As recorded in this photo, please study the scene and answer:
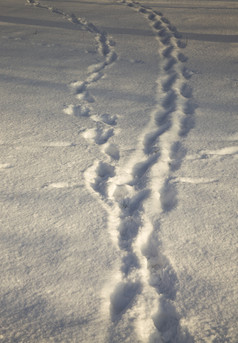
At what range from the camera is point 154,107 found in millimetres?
2398

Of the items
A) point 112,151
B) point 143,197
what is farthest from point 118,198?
point 112,151

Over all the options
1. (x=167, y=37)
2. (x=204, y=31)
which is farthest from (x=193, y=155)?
(x=204, y=31)

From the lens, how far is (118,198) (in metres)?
1.58

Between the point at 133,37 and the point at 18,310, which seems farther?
the point at 133,37

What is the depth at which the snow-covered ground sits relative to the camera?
1.09 meters

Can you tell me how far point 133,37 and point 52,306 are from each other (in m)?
3.70

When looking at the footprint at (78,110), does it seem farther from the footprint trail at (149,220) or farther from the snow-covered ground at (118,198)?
the footprint trail at (149,220)

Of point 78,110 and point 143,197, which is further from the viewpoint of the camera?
point 78,110

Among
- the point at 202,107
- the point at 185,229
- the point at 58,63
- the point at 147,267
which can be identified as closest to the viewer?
the point at 147,267

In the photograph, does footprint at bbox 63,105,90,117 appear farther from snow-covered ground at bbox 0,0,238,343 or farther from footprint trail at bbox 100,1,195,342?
footprint trail at bbox 100,1,195,342

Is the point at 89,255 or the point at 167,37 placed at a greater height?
the point at 167,37

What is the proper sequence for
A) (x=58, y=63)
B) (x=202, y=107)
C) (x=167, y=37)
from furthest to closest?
(x=167, y=37)
(x=58, y=63)
(x=202, y=107)

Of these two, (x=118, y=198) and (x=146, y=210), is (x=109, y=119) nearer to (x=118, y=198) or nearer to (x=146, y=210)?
(x=118, y=198)

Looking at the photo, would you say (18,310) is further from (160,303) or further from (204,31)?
(204,31)
